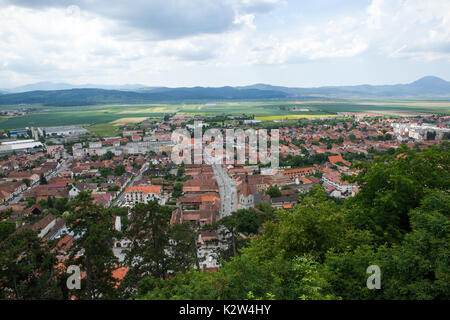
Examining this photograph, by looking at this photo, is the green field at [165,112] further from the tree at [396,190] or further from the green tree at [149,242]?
the tree at [396,190]

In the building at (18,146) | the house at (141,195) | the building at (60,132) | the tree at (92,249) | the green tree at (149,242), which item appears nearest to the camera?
the tree at (92,249)

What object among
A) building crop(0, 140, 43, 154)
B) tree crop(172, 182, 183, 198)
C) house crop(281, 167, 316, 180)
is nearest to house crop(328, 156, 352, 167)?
house crop(281, 167, 316, 180)

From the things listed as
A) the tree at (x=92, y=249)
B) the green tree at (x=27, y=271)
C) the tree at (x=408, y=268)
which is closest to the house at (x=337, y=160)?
the tree at (x=408, y=268)

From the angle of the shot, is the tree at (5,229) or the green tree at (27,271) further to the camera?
the tree at (5,229)

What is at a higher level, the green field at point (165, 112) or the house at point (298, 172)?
the green field at point (165, 112)

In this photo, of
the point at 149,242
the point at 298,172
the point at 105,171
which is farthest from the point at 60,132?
the point at 149,242

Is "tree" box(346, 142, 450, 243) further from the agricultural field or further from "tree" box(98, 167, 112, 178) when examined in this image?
the agricultural field

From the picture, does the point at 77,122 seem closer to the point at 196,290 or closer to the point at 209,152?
the point at 209,152

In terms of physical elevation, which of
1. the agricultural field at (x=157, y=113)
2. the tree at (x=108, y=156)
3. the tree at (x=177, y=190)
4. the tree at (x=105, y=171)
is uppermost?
the agricultural field at (x=157, y=113)
